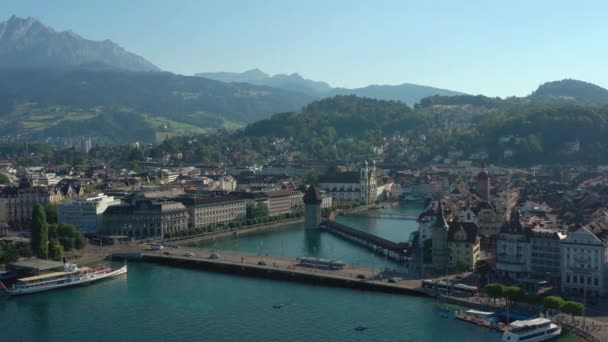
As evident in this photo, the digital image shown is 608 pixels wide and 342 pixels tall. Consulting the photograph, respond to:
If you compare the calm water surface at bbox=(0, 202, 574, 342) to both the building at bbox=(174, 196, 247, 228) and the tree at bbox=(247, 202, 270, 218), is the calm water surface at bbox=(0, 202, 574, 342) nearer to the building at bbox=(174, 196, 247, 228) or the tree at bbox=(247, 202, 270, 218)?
the building at bbox=(174, 196, 247, 228)

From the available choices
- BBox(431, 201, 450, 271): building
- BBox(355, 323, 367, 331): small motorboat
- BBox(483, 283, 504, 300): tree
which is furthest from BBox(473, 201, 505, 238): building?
→ BBox(355, 323, 367, 331): small motorboat

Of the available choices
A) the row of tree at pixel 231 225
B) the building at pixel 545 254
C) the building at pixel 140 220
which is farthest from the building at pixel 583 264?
the building at pixel 140 220

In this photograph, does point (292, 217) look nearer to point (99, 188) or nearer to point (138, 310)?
point (99, 188)

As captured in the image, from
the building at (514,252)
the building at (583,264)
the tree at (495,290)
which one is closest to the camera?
the tree at (495,290)

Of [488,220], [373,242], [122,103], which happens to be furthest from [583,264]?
[122,103]

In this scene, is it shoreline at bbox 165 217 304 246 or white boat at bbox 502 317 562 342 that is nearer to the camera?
white boat at bbox 502 317 562 342

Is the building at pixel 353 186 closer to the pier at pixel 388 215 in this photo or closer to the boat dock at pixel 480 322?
the pier at pixel 388 215

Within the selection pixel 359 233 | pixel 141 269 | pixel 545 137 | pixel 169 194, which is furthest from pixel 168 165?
pixel 141 269
